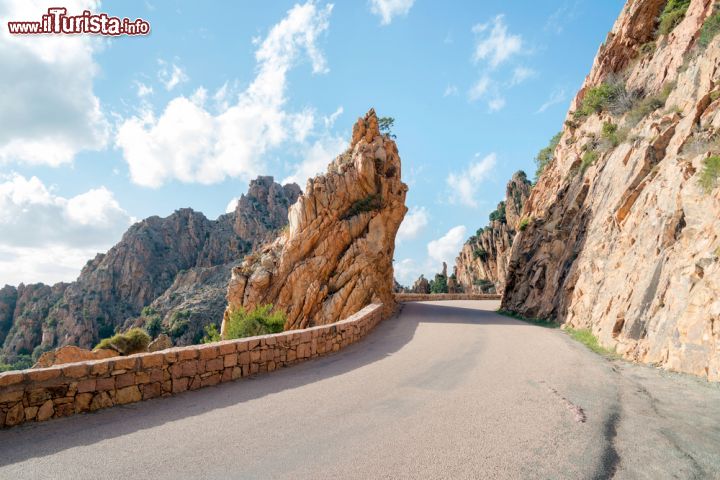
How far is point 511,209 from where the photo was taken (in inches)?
2648

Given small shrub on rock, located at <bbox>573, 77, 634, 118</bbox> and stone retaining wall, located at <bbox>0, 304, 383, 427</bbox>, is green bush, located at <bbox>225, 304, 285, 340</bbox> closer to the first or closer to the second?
stone retaining wall, located at <bbox>0, 304, 383, 427</bbox>

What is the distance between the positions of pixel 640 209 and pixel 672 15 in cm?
1676

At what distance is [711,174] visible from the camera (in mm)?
9031

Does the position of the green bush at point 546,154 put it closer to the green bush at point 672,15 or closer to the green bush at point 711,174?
the green bush at point 672,15


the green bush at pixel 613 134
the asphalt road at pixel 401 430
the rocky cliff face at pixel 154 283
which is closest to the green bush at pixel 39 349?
the rocky cliff face at pixel 154 283

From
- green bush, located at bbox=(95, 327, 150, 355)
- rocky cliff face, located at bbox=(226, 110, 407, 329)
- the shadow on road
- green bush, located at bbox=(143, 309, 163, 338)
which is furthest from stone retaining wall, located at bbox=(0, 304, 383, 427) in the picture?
green bush, located at bbox=(143, 309, 163, 338)

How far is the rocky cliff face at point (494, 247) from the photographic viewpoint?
63.4 meters

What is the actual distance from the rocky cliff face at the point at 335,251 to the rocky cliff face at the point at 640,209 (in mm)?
9867

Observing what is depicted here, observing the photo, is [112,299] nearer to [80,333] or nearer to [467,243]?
[80,333]

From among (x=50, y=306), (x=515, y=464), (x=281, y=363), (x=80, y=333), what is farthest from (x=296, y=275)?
(x=50, y=306)

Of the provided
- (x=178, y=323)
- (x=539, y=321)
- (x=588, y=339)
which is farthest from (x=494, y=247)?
(x=588, y=339)

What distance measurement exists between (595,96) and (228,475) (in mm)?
29786

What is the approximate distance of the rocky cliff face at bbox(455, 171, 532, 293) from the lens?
63.4 metres

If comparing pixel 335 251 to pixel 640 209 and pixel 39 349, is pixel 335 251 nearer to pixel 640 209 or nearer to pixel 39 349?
pixel 640 209
